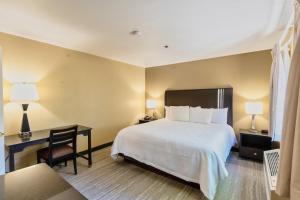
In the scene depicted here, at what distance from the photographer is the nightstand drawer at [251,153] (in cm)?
295

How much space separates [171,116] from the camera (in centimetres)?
407

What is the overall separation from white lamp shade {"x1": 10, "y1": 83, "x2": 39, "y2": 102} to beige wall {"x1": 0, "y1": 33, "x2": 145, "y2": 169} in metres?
0.26

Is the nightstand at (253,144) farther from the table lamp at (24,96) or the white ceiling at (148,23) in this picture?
the table lamp at (24,96)

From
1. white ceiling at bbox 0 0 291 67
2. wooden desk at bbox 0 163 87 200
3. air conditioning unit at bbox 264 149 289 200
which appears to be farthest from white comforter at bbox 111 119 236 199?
white ceiling at bbox 0 0 291 67

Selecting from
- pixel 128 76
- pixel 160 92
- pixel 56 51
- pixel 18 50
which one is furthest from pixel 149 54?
pixel 18 50

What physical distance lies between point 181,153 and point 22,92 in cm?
260

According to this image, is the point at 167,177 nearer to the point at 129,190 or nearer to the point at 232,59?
the point at 129,190

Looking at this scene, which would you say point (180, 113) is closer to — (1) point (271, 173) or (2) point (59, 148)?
(1) point (271, 173)

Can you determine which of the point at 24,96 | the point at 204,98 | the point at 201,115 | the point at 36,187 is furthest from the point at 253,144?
the point at 24,96

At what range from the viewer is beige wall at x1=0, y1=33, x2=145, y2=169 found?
2484 mm

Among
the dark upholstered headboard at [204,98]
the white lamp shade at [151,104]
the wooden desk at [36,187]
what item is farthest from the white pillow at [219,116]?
the wooden desk at [36,187]

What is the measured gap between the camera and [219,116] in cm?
349

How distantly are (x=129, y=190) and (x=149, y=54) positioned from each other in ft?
9.50

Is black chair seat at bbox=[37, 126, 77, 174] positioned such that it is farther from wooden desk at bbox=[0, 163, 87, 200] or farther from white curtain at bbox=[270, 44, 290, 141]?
white curtain at bbox=[270, 44, 290, 141]
